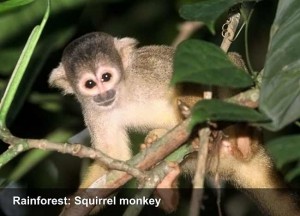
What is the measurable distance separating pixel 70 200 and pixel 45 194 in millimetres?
1003

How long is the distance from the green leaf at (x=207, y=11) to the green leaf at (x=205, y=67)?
6cm

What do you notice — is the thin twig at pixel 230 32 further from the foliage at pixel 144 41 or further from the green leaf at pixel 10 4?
the green leaf at pixel 10 4

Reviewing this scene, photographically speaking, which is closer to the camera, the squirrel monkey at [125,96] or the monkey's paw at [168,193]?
the monkey's paw at [168,193]

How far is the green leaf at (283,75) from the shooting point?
1511mm

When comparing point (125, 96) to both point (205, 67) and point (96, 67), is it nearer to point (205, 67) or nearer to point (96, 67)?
point (96, 67)

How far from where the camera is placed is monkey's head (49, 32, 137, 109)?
3162mm

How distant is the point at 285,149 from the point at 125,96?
181 cm

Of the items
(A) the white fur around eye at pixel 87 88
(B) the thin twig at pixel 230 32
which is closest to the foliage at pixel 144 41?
(A) the white fur around eye at pixel 87 88

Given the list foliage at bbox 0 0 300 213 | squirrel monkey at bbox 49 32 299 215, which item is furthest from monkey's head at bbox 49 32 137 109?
foliage at bbox 0 0 300 213

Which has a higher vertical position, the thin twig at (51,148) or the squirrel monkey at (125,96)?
the thin twig at (51,148)

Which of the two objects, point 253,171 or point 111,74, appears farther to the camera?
point 111,74

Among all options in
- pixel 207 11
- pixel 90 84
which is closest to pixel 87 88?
pixel 90 84

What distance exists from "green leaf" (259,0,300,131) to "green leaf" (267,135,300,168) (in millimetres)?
36

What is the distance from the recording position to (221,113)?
138cm
